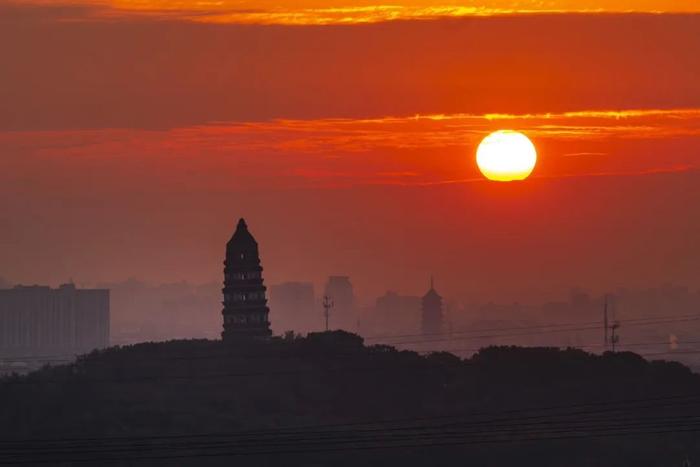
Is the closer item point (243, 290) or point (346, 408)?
point (346, 408)

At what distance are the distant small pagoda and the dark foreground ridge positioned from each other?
5.23 ft

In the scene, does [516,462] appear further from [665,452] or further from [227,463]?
[227,463]

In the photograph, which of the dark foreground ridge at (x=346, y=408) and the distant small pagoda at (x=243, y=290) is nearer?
the dark foreground ridge at (x=346, y=408)

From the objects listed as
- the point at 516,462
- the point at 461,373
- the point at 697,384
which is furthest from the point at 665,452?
the point at 461,373

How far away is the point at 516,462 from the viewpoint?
148m

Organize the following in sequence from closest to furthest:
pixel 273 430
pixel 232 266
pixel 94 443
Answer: pixel 94 443, pixel 273 430, pixel 232 266

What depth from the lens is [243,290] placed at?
188 metres

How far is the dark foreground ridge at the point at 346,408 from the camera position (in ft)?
491

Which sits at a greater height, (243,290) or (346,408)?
(243,290)

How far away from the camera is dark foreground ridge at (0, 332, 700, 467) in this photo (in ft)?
491

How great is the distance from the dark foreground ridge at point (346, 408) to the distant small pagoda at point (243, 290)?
5.23 feet

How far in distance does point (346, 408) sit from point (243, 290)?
14.9 metres

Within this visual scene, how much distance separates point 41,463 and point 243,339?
163ft

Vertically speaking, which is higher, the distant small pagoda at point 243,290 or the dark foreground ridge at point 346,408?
the distant small pagoda at point 243,290
